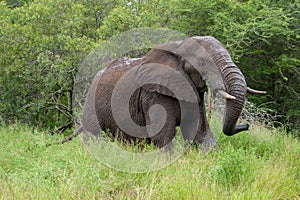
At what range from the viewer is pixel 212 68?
16.5 feet

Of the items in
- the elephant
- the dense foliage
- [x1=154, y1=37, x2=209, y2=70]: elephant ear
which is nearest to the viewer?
the elephant

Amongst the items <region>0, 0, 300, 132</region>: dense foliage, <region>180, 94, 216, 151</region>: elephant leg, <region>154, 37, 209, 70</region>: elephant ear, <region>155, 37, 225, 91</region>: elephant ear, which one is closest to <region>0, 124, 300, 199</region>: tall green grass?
<region>180, 94, 216, 151</region>: elephant leg

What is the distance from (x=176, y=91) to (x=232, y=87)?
3.46 ft

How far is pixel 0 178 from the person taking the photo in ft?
14.2

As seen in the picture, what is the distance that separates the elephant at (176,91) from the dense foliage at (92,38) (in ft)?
13.3

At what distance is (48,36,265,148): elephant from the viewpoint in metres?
4.85

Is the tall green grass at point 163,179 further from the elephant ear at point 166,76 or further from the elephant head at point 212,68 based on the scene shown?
the elephant ear at point 166,76

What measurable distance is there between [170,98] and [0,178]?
2400 mm

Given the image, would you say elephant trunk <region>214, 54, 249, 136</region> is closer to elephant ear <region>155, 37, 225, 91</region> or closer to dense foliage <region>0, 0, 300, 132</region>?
elephant ear <region>155, 37, 225, 91</region>

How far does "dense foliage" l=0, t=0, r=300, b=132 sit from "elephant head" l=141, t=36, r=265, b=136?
5.02 meters

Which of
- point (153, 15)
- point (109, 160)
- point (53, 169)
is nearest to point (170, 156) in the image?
point (109, 160)

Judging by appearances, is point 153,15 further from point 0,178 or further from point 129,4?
point 0,178

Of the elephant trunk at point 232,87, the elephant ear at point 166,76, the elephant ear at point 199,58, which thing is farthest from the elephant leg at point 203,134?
the elephant trunk at point 232,87

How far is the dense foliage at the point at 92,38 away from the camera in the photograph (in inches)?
415
